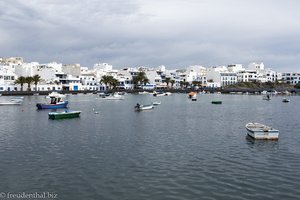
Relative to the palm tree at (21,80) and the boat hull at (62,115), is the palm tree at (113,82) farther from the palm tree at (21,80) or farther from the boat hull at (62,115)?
the boat hull at (62,115)

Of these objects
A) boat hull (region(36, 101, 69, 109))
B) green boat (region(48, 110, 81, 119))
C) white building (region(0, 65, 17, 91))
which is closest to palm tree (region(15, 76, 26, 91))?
white building (region(0, 65, 17, 91))

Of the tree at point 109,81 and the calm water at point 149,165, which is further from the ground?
the tree at point 109,81

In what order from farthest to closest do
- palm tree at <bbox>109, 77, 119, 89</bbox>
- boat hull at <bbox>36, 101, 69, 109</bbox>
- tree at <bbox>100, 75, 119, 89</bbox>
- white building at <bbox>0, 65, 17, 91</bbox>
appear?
palm tree at <bbox>109, 77, 119, 89</bbox> → tree at <bbox>100, 75, 119, 89</bbox> → white building at <bbox>0, 65, 17, 91</bbox> → boat hull at <bbox>36, 101, 69, 109</bbox>

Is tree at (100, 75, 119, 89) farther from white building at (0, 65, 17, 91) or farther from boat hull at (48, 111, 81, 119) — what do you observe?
boat hull at (48, 111, 81, 119)

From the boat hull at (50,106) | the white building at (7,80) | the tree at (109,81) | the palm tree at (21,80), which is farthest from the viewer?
the tree at (109,81)

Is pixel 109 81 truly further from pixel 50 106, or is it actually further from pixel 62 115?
pixel 62 115

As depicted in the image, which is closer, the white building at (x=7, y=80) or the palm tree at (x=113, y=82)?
the white building at (x=7, y=80)

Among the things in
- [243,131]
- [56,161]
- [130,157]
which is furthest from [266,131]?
[56,161]

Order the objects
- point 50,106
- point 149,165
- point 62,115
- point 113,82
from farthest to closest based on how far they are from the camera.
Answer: point 113,82, point 50,106, point 62,115, point 149,165

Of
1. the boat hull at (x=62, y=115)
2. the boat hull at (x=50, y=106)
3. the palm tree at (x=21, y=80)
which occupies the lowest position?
the boat hull at (x=62, y=115)

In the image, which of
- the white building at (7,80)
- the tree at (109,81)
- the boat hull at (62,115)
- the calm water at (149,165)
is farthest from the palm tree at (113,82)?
the calm water at (149,165)

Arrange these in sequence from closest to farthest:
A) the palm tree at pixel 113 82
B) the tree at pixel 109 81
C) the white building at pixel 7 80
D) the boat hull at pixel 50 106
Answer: the boat hull at pixel 50 106 < the white building at pixel 7 80 < the tree at pixel 109 81 < the palm tree at pixel 113 82

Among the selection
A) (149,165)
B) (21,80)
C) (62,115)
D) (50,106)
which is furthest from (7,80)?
(149,165)

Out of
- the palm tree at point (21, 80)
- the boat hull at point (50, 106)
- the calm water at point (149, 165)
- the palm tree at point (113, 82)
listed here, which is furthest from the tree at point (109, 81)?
the calm water at point (149, 165)
